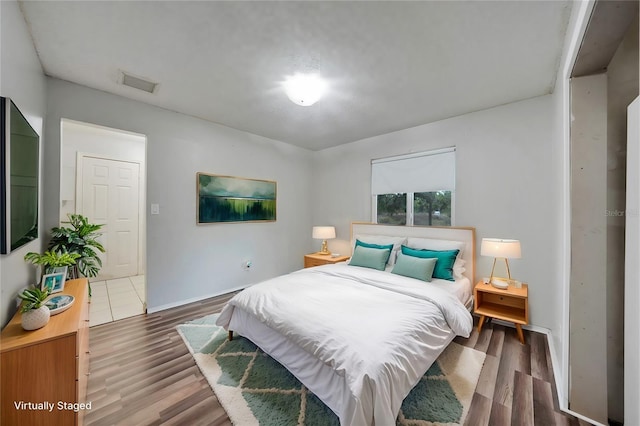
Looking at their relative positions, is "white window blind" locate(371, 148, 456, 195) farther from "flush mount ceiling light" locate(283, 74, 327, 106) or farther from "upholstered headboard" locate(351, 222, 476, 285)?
"flush mount ceiling light" locate(283, 74, 327, 106)

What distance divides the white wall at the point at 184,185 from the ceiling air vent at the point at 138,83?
0.42 m

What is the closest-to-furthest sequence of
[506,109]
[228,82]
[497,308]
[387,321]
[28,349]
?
1. [28,349]
2. [387,321]
3. [228,82]
4. [497,308]
5. [506,109]

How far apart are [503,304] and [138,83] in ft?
14.3

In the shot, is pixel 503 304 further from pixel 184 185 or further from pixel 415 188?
pixel 184 185

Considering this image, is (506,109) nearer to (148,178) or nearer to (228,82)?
(228,82)

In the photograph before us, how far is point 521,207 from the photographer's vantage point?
2648 mm

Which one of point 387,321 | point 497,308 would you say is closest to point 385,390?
point 387,321

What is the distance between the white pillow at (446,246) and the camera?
279 cm

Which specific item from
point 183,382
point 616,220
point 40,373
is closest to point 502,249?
point 616,220

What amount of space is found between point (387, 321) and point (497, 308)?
1.69 meters

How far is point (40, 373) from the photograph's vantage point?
119 centimetres

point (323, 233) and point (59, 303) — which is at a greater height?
point (323, 233)

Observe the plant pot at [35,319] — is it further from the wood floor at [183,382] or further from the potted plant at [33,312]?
the wood floor at [183,382]

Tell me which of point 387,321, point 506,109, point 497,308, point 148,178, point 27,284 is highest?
point 506,109
